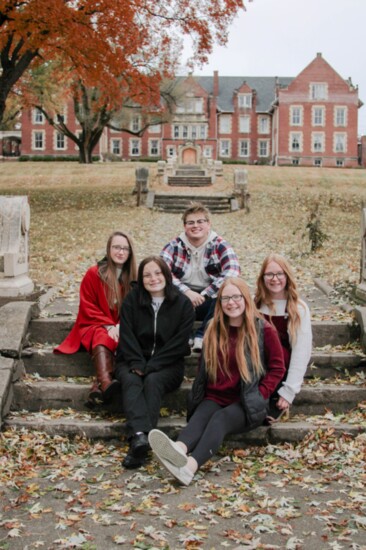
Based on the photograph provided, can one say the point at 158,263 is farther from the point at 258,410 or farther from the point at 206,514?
the point at 206,514

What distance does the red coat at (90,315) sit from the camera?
6121 mm

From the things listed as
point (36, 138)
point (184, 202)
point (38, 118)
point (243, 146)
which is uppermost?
point (38, 118)

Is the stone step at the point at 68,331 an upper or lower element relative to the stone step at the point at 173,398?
upper

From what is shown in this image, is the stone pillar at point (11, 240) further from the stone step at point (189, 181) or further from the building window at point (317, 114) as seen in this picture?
the building window at point (317, 114)

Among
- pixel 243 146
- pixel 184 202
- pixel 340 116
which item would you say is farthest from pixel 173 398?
pixel 243 146

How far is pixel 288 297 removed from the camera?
575cm

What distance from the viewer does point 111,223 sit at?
58.9 feet

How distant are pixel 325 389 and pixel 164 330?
149 centimetres

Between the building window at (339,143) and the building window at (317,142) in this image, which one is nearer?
the building window at (339,143)

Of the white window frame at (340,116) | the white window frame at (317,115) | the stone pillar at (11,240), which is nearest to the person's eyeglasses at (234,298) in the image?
the stone pillar at (11,240)

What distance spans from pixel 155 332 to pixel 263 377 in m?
0.99

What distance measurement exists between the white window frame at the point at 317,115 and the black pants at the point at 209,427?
5501 cm

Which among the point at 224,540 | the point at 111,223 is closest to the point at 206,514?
the point at 224,540

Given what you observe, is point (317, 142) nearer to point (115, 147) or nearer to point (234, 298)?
point (115, 147)
